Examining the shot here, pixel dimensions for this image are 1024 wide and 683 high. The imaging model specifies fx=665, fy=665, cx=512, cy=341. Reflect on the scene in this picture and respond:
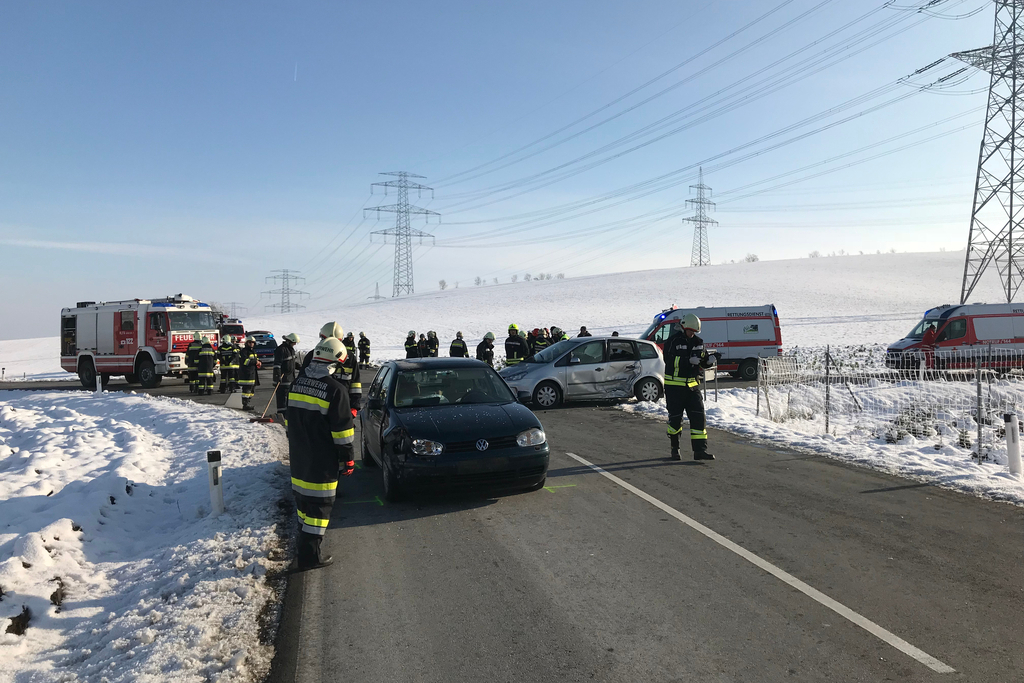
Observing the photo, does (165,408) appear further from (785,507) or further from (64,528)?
(785,507)

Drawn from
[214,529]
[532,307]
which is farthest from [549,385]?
[532,307]

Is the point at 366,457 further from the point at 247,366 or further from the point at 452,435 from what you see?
the point at 247,366

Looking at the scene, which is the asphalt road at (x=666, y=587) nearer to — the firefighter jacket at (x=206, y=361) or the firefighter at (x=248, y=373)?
the firefighter at (x=248, y=373)

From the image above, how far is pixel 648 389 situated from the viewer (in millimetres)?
15594

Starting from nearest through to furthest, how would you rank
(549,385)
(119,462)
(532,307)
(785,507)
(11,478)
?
(785,507)
(11,478)
(119,462)
(549,385)
(532,307)

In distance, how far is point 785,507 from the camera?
6.74 metres

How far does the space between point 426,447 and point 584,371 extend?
29.4 feet

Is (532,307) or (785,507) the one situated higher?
(532,307)

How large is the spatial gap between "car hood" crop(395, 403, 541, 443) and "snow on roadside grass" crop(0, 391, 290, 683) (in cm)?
167

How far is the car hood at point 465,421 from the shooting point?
22.3ft

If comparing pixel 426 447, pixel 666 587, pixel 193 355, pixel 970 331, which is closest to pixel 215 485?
pixel 426 447

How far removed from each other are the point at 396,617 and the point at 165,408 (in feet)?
44.9

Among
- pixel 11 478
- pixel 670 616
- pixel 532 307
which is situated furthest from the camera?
pixel 532 307

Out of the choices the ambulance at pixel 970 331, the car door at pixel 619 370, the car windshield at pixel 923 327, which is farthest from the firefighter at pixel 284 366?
the car windshield at pixel 923 327
